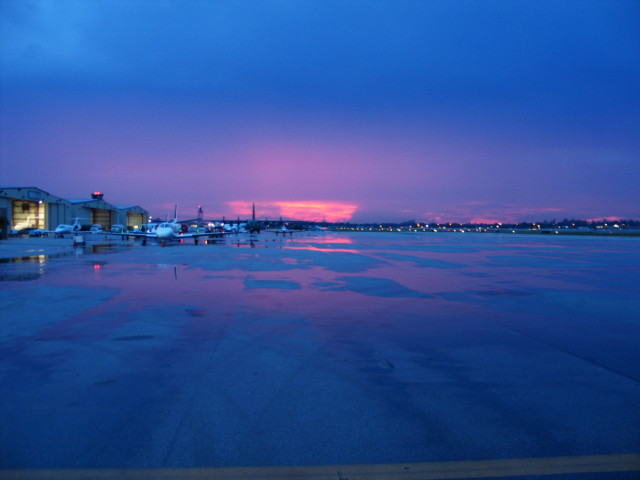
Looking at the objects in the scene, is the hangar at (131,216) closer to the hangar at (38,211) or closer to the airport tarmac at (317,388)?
the hangar at (38,211)

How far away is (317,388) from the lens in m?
4.77

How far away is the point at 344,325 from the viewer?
7926mm

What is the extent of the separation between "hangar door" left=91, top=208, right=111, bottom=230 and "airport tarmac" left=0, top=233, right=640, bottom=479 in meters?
96.6

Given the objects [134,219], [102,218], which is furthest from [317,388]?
[134,219]

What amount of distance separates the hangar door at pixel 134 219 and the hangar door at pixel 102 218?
7.32m

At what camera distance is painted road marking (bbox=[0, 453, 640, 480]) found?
3162 mm

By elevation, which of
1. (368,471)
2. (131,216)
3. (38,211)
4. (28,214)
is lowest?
(368,471)

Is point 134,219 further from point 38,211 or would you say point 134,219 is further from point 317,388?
point 317,388

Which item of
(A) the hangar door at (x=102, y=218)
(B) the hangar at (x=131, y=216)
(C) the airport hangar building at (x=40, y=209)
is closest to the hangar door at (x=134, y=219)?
(B) the hangar at (x=131, y=216)

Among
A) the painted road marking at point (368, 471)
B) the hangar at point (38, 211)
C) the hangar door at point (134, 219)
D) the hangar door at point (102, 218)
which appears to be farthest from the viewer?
the hangar door at point (134, 219)

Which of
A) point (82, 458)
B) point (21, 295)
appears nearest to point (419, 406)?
point (82, 458)

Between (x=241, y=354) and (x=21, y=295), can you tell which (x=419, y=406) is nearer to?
(x=241, y=354)

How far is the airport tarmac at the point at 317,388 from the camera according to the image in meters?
3.38

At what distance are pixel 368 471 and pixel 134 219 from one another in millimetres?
119549
